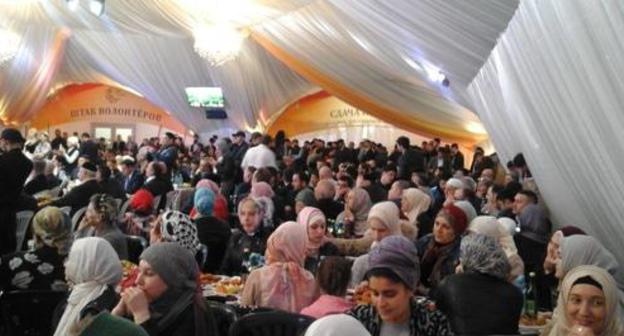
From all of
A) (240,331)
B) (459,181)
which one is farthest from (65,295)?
(459,181)

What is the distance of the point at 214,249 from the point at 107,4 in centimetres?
748

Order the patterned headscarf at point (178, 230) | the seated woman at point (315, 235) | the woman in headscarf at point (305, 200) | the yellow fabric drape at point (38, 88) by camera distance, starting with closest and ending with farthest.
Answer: the patterned headscarf at point (178, 230) → the seated woman at point (315, 235) → the woman in headscarf at point (305, 200) → the yellow fabric drape at point (38, 88)

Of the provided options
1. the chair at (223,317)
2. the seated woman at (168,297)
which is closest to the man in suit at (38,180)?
the chair at (223,317)

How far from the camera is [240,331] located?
3828 mm

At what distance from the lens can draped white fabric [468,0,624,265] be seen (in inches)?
156

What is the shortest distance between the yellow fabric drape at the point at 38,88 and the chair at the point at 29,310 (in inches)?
636

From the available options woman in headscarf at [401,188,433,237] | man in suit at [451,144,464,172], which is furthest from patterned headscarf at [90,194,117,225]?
man in suit at [451,144,464,172]

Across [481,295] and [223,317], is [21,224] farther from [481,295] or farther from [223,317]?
[481,295]

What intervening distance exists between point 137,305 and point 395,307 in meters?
1.05

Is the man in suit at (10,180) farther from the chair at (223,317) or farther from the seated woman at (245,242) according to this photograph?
the chair at (223,317)

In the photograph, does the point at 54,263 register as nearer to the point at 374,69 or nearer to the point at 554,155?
the point at 554,155

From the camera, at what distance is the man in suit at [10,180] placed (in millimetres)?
6824

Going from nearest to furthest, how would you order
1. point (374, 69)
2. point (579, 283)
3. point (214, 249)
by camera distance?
1. point (579, 283)
2. point (214, 249)
3. point (374, 69)

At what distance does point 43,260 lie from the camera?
15.4 feet
